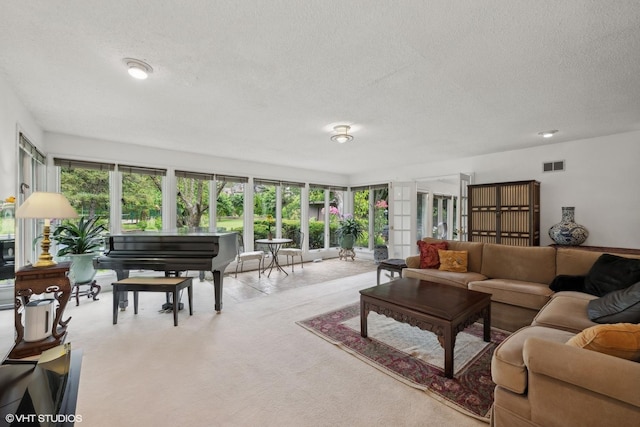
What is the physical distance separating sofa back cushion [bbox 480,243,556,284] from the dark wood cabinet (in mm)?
1162

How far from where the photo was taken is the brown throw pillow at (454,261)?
3616 mm

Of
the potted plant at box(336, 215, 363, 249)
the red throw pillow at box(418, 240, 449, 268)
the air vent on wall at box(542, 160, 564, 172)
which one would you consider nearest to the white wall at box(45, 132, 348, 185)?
the potted plant at box(336, 215, 363, 249)

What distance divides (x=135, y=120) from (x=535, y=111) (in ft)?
15.6

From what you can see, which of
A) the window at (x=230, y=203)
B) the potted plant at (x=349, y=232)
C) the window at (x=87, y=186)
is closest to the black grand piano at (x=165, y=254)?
the window at (x=87, y=186)

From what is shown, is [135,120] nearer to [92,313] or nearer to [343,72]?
[92,313]

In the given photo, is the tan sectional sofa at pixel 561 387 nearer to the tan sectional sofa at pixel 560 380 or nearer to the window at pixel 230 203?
the tan sectional sofa at pixel 560 380

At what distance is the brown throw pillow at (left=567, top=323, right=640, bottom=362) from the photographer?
4.08 ft

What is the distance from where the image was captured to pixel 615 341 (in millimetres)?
1272

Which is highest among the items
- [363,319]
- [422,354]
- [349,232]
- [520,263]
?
[349,232]

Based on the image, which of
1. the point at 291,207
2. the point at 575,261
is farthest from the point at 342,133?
the point at 291,207

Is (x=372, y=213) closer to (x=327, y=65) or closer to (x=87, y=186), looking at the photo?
(x=327, y=65)

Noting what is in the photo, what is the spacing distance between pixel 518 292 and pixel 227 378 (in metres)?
2.89

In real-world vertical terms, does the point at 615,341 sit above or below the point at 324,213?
below

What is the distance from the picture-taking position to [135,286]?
2959mm
